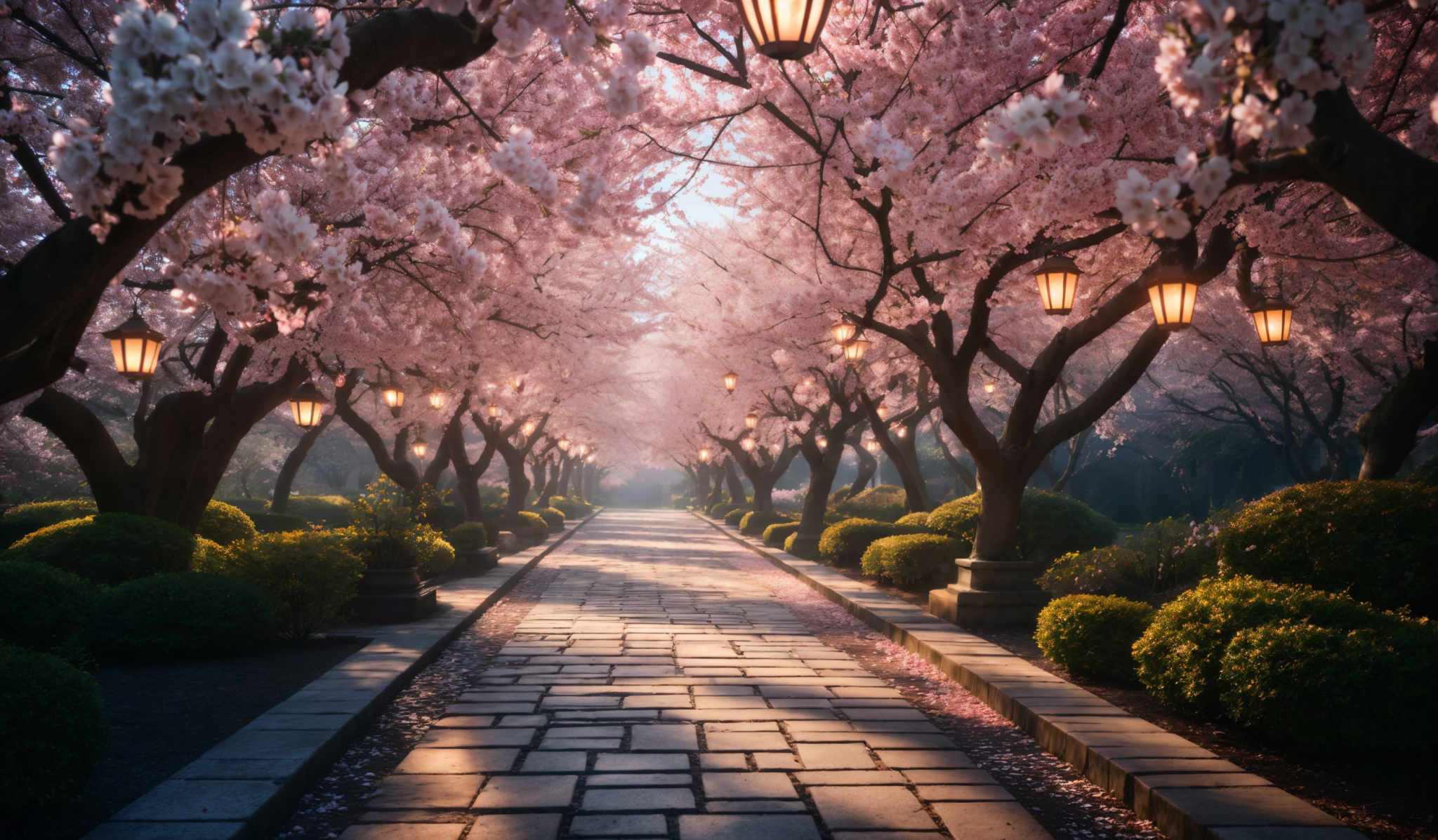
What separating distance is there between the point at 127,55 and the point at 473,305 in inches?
443

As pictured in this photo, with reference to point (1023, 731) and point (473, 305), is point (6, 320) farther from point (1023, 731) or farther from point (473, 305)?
point (473, 305)

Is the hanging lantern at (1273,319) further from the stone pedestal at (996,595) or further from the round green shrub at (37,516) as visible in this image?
the round green shrub at (37,516)

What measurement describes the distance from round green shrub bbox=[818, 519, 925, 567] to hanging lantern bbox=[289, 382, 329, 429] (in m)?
10.0

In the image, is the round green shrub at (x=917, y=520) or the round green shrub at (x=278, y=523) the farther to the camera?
the round green shrub at (x=278, y=523)

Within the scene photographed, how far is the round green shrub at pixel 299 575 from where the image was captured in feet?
29.0

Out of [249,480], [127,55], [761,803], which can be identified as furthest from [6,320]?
[249,480]

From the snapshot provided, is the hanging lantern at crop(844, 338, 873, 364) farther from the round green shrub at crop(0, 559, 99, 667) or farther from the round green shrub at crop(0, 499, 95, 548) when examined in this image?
the round green shrub at crop(0, 499, 95, 548)

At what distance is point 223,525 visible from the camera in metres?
14.1

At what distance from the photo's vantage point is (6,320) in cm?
378

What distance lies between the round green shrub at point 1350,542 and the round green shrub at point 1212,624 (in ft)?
3.62

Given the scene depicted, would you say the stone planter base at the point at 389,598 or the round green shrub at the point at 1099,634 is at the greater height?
the round green shrub at the point at 1099,634

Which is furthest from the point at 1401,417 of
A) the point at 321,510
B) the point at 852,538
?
the point at 321,510

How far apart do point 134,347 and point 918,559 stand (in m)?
10.5

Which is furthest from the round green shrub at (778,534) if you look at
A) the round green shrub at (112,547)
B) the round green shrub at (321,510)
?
the round green shrub at (112,547)
